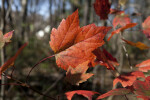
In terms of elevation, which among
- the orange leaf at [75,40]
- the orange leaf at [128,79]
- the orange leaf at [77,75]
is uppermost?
the orange leaf at [75,40]

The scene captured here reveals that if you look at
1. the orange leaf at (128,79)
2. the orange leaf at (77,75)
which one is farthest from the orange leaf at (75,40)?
the orange leaf at (128,79)

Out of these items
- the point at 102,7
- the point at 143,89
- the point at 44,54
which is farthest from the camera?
the point at 44,54

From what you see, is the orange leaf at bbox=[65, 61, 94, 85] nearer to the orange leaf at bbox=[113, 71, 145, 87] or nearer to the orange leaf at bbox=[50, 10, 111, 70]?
the orange leaf at bbox=[50, 10, 111, 70]

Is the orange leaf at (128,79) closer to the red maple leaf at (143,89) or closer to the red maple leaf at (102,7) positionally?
the red maple leaf at (143,89)

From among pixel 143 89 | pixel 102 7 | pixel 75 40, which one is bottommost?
pixel 143 89

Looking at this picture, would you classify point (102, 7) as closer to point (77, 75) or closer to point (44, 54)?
point (77, 75)

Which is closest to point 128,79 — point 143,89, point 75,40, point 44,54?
point 143,89

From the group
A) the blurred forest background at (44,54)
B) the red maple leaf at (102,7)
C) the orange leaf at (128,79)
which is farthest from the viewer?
the blurred forest background at (44,54)

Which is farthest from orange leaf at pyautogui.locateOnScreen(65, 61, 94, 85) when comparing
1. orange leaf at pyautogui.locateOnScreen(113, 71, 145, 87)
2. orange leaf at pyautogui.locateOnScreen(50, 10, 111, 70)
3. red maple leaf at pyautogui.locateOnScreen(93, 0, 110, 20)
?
red maple leaf at pyautogui.locateOnScreen(93, 0, 110, 20)

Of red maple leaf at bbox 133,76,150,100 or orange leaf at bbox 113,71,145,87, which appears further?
orange leaf at bbox 113,71,145,87
